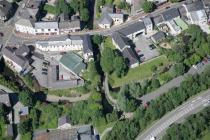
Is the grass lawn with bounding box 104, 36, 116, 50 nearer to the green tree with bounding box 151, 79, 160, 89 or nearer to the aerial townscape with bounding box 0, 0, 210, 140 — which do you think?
the aerial townscape with bounding box 0, 0, 210, 140

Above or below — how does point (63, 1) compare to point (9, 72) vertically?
above

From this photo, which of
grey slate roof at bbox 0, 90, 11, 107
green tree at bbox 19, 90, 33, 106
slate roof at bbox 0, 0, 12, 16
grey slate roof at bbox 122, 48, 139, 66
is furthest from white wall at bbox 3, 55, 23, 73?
grey slate roof at bbox 122, 48, 139, 66

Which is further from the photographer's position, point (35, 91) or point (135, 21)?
point (135, 21)

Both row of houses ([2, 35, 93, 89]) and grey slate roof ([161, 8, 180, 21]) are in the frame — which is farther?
grey slate roof ([161, 8, 180, 21])

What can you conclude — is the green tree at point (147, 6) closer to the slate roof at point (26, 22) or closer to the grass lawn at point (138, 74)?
the grass lawn at point (138, 74)

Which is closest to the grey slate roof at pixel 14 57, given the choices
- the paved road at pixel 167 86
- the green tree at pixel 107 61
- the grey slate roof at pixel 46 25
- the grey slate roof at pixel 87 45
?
the grey slate roof at pixel 46 25

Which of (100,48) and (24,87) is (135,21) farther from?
(24,87)

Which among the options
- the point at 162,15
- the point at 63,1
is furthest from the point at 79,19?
the point at 162,15

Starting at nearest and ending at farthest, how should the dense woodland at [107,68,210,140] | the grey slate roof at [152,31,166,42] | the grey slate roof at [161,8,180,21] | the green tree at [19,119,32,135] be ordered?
the dense woodland at [107,68,210,140]
the green tree at [19,119,32,135]
the grey slate roof at [152,31,166,42]
the grey slate roof at [161,8,180,21]
